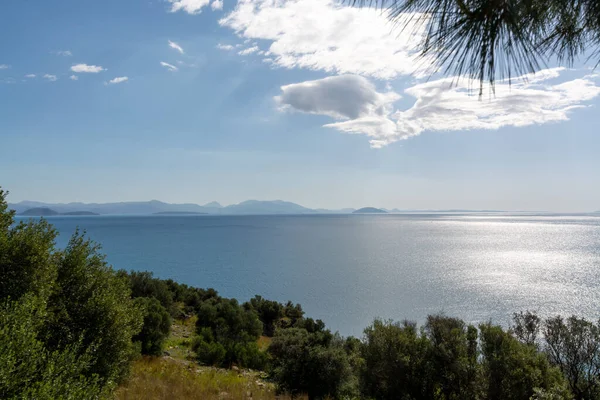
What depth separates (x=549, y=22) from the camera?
13.4 feet

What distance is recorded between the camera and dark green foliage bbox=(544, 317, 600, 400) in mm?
19000

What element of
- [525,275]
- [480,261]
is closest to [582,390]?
[525,275]

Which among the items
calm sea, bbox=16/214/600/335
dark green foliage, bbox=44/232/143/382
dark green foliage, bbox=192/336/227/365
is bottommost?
calm sea, bbox=16/214/600/335

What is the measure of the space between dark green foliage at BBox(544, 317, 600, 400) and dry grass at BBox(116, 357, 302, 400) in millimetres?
17955

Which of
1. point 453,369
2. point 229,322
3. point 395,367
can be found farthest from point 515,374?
point 229,322

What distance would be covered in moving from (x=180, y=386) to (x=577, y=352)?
2267cm

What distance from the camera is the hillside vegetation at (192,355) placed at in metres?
7.09

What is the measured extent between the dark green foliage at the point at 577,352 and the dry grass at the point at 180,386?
17955 millimetres

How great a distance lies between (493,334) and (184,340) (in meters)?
18.0

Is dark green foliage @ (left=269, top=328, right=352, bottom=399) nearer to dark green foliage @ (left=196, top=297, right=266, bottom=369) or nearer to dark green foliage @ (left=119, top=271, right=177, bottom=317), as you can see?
dark green foliage @ (left=196, top=297, right=266, bottom=369)

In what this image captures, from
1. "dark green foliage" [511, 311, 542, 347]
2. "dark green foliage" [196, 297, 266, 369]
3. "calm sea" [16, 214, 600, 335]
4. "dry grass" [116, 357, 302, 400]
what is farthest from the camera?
"calm sea" [16, 214, 600, 335]

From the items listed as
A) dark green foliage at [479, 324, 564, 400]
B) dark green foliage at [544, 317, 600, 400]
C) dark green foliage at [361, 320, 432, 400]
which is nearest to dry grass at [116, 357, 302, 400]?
dark green foliage at [361, 320, 432, 400]

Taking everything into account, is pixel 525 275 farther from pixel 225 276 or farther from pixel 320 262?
pixel 225 276

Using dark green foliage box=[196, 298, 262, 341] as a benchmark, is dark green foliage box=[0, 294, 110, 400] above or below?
above
